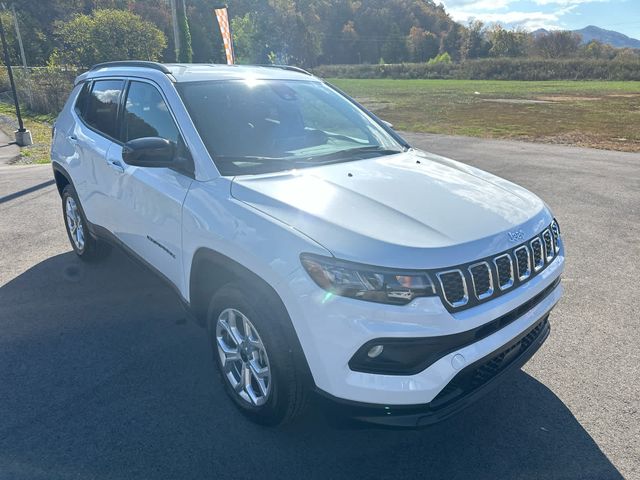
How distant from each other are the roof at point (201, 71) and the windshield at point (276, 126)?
0.30 feet

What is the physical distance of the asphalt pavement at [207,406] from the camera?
2576mm

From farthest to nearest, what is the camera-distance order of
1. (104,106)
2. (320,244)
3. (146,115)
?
(104,106)
(146,115)
(320,244)

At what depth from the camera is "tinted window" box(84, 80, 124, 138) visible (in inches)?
160

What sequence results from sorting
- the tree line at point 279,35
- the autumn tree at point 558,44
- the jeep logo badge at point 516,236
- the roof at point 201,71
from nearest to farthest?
the jeep logo badge at point 516,236 → the roof at point 201,71 → the tree line at point 279,35 → the autumn tree at point 558,44

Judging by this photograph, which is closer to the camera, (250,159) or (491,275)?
(491,275)

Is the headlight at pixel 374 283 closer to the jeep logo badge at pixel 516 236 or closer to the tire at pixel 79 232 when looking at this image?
the jeep logo badge at pixel 516 236

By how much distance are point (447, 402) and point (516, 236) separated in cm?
90

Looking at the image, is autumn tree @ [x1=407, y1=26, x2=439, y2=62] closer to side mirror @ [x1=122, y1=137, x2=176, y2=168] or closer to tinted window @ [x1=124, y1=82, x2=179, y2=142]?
tinted window @ [x1=124, y1=82, x2=179, y2=142]

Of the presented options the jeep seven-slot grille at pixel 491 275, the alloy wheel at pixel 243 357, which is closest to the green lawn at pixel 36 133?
the alloy wheel at pixel 243 357

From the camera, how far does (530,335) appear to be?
9.19 feet

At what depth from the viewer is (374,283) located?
2193 millimetres

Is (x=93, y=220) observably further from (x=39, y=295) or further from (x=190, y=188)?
(x=190, y=188)

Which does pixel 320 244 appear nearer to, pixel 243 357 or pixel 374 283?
pixel 374 283

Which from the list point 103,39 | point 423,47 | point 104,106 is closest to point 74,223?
point 104,106
